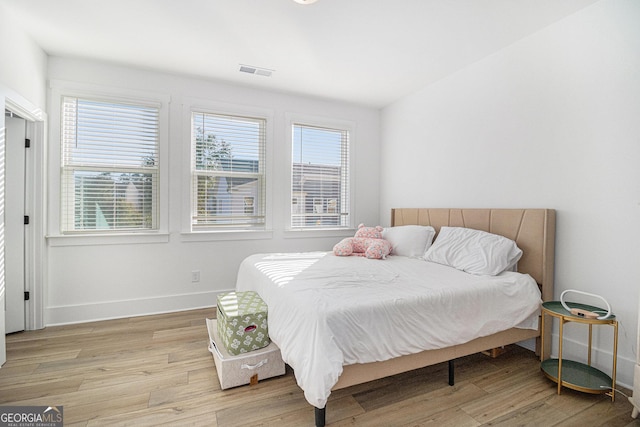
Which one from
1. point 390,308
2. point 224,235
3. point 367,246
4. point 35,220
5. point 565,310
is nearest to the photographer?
point 390,308

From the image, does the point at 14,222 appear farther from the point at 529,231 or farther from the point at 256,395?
the point at 529,231

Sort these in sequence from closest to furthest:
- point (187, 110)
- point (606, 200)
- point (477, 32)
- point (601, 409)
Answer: point (601, 409) → point (606, 200) → point (477, 32) → point (187, 110)

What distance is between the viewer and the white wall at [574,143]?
78.2 inches

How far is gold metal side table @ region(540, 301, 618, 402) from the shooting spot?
5.98 feet

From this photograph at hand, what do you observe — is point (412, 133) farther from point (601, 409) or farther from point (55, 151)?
point (55, 151)

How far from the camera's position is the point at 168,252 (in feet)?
11.0

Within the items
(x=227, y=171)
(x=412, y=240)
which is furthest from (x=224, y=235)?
(x=412, y=240)

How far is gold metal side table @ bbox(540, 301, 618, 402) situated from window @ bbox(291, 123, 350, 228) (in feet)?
8.73

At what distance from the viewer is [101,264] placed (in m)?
3.10

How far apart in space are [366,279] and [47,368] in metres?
2.38

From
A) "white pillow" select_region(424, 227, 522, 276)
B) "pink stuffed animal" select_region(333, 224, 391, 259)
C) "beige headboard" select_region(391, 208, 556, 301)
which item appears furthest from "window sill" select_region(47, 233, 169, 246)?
"beige headboard" select_region(391, 208, 556, 301)

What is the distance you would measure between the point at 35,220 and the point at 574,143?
15.2 ft

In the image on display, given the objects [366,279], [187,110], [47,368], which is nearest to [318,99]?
[187,110]

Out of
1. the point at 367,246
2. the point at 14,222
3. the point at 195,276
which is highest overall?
Answer: the point at 14,222
